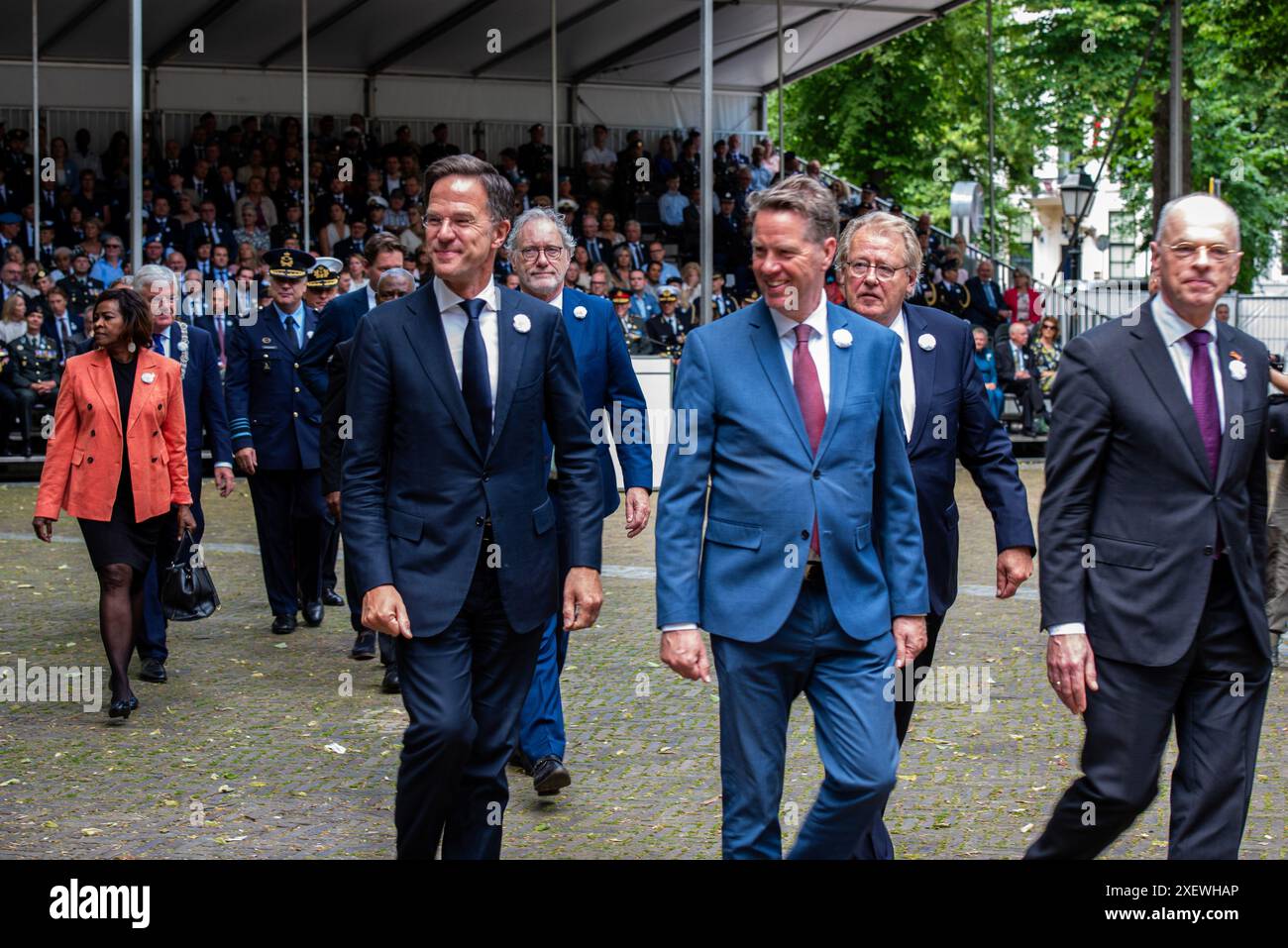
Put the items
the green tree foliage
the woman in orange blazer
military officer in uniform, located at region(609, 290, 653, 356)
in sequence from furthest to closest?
the green tree foliage, military officer in uniform, located at region(609, 290, 653, 356), the woman in orange blazer

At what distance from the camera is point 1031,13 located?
110 ft

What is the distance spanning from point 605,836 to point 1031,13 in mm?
30159

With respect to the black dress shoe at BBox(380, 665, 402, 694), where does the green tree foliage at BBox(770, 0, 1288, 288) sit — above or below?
above

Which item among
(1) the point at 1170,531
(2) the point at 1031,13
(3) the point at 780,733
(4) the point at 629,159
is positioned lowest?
(3) the point at 780,733

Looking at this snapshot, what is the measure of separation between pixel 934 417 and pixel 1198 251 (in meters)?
1.18

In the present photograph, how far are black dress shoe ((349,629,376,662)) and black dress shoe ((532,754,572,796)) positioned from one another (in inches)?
116

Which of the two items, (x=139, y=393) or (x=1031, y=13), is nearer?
(x=139, y=393)

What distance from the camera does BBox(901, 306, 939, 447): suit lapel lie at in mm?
5457

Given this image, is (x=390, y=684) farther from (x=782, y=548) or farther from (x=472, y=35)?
(x=472, y=35)

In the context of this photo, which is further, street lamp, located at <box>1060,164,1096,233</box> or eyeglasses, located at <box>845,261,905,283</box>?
street lamp, located at <box>1060,164,1096,233</box>

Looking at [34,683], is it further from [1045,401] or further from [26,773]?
[1045,401]

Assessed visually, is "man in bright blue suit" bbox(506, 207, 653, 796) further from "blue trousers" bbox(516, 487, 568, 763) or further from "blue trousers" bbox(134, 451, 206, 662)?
"blue trousers" bbox(134, 451, 206, 662)

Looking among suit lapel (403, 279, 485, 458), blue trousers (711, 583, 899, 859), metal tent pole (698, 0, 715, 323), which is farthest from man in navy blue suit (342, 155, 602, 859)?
metal tent pole (698, 0, 715, 323)
